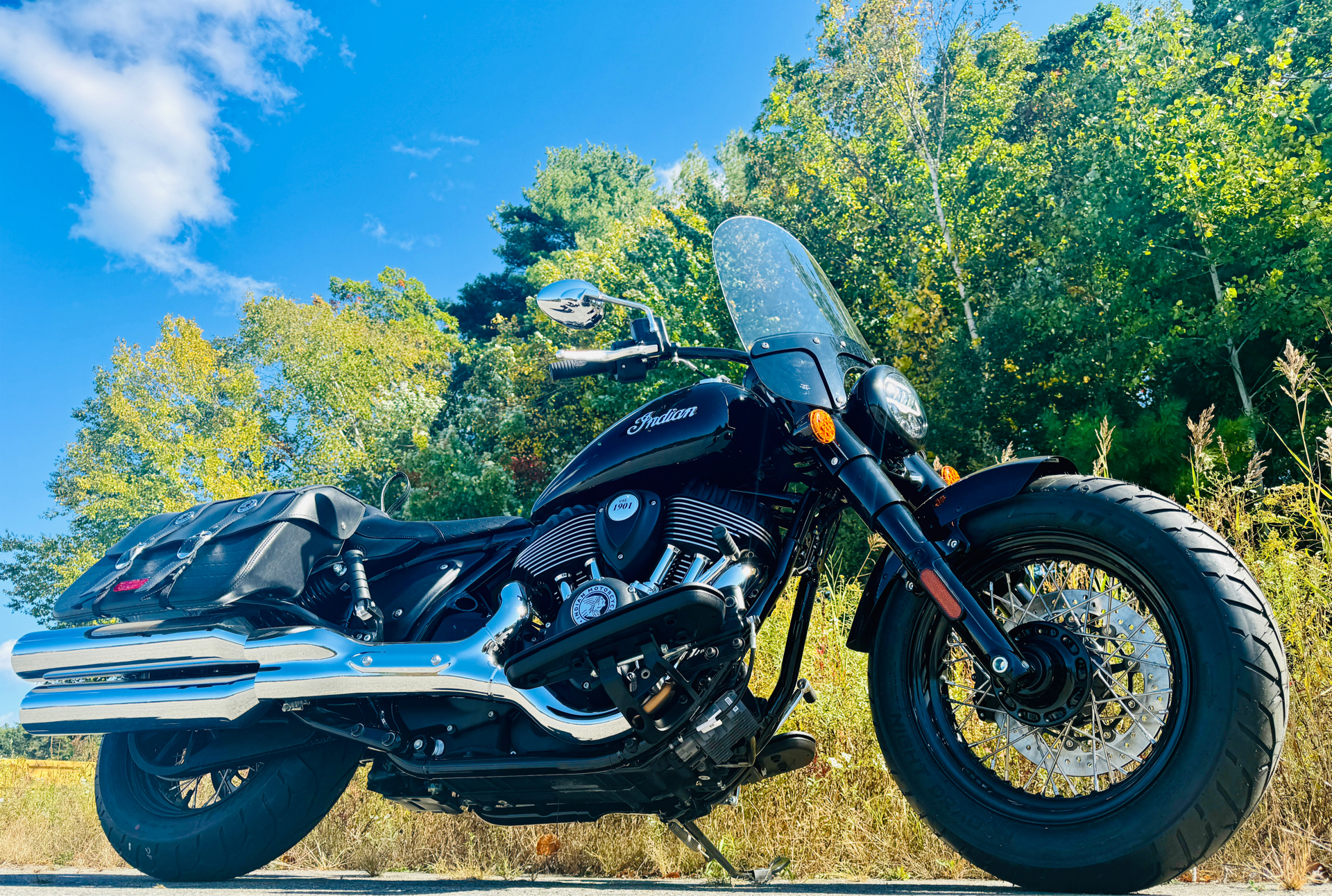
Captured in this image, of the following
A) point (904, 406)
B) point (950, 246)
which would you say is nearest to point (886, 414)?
point (904, 406)

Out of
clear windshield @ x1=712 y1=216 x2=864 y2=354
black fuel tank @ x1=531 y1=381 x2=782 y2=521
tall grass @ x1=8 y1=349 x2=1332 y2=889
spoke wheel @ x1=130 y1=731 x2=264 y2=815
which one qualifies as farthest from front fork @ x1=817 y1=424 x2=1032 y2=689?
spoke wheel @ x1=130 y1=731 x2=264 y2=815

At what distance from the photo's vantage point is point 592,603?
2.45 m

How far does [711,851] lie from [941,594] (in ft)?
3.54

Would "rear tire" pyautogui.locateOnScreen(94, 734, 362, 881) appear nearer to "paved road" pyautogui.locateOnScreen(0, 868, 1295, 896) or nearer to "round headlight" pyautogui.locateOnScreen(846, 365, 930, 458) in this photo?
"paved road" pyautogui.locateOnScreen(0, 868, 1295, 896)

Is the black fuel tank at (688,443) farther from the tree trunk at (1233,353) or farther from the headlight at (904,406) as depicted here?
the tree trunk at (1233,353)

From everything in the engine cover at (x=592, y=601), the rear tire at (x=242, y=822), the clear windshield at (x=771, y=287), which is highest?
the clear windshield at (x=771, y=287)

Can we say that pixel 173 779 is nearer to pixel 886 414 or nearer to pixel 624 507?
pixel 624 507

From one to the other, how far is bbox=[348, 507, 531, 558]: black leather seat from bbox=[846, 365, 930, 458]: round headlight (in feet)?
3.82

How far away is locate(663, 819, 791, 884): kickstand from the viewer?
258cm

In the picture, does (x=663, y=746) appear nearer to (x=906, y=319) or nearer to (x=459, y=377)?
(x=906, y=319)

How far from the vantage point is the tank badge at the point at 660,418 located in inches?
102

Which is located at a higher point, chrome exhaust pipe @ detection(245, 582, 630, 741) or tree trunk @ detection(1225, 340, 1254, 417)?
chrome exhaust pipe @ detection(245, 582, 630, 741)

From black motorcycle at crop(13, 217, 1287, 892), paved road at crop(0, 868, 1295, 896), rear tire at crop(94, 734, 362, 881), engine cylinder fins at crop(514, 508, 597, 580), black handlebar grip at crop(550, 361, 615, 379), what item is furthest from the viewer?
rear tire at crop(94, 734, 362, 881)

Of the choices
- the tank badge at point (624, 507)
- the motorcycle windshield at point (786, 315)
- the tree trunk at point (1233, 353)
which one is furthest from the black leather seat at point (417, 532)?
the tree trunk at point (1233, 353)
